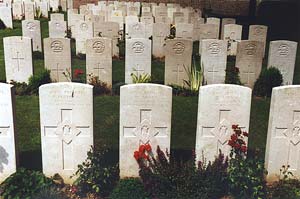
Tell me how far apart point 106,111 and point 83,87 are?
3.35 m

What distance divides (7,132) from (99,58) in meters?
4.51

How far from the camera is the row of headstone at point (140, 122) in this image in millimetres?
6262

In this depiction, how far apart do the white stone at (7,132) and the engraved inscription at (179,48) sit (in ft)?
17.4

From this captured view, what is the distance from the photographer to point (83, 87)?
6.19 metres

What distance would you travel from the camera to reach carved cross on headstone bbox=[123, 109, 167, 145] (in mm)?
6417

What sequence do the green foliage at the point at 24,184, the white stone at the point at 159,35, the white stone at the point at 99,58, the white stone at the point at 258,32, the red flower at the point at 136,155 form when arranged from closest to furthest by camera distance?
the green foliage at the point at 24,184
the red flower at the point at 136,155
the white stone at the point at 99,58
the white stone at the point at 159,35
the white stone at the point at 258,32

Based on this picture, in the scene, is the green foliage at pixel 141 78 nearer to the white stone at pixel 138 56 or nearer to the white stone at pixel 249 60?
the white stone at pixel 138 56

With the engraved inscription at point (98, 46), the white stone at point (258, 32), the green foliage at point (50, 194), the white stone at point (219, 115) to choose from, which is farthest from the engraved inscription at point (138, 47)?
the white stone at point (258, 32)

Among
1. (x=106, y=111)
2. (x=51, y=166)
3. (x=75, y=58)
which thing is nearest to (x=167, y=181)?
(x=51, y=166)

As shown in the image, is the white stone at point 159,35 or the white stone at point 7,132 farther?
the white stone at point 159,35

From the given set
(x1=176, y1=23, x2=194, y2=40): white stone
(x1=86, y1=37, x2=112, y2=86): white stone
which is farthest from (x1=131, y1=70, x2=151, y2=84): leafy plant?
(x1=176, y1=23, x2=194, y2=40): white stone

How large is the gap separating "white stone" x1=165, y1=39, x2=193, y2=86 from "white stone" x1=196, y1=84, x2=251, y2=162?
4.57m

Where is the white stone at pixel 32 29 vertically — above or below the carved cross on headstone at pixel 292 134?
above

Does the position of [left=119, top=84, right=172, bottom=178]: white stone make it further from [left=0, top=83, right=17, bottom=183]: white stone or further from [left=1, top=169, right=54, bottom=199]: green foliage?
[left=0, top=83, right=17, bottom=183]: white stone
